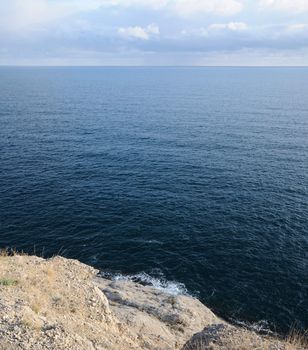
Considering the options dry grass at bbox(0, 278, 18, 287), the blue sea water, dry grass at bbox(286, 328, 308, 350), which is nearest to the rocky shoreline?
dry grass at bbox(0, 278, 18, 287)

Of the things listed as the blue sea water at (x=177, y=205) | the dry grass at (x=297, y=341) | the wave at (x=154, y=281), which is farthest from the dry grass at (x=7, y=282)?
the blue sea water at (x=177, y=205)

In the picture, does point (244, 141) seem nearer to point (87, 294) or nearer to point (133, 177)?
point (133, 177)

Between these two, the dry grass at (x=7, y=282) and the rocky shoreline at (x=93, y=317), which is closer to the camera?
the rocky shoreline at (x=93, y=317)

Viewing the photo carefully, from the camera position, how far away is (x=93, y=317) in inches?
1126

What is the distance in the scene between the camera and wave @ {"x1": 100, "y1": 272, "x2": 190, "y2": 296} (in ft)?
154

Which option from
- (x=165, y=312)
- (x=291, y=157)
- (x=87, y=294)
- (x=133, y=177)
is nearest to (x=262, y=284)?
(x=165, y=312)

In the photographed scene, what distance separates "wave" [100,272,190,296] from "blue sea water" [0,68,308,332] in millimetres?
266

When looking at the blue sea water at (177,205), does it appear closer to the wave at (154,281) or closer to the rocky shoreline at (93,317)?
the wave at (154,281)

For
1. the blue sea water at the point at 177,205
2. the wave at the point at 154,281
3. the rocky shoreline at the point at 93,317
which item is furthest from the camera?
the blue sea water at the point at 177,205

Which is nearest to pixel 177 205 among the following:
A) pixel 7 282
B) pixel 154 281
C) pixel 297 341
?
pixel 154 281

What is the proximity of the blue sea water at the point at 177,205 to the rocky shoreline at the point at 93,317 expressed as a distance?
26.4 ft

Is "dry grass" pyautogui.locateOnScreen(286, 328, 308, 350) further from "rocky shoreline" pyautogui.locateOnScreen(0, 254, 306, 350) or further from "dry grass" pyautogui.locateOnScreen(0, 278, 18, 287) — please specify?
"dry grass" pyautogui.locateOnScreen(0, 278, 18, 287)

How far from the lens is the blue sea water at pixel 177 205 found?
1934 inches

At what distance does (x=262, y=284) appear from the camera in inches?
1891
